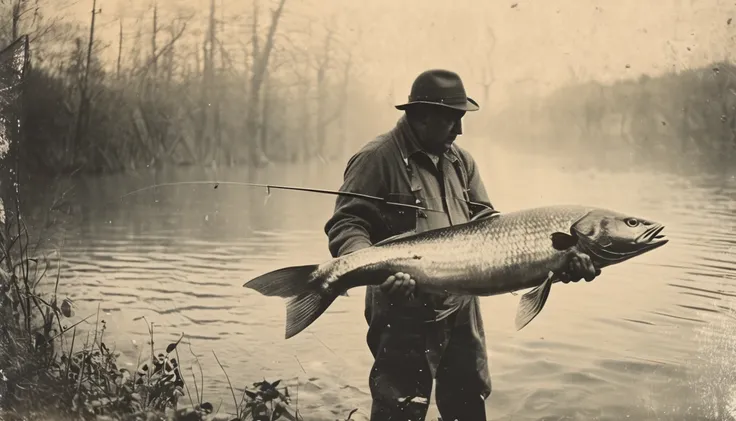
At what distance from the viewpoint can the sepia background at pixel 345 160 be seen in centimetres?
440

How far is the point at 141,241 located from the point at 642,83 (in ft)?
10.7

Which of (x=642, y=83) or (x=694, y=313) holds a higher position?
(x=642, y=83)

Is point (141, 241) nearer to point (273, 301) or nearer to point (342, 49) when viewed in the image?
point (273, 301)

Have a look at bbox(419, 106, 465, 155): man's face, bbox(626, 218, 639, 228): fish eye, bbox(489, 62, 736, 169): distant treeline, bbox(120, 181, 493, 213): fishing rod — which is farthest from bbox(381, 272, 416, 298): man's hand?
bbox(489, 62, 736, 169): distant treeline

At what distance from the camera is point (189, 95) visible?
5.28 meters

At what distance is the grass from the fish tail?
0.78 m

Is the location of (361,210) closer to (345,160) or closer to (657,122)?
(345,160)

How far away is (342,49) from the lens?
4930 mm

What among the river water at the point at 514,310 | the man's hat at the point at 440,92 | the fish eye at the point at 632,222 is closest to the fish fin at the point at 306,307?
the river water at the point at 514,310

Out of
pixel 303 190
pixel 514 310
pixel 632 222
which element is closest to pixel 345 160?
pixel 303 190

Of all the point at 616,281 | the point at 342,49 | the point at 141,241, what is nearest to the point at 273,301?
the point at 141,241

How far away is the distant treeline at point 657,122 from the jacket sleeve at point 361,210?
98 centimetres

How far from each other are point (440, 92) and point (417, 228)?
0.71 metres

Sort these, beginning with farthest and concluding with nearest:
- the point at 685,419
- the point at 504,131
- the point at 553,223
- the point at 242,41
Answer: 1. the point at 242,41
2. the point at 504,131
3. the point at 685,419
4. the point at 553,223
